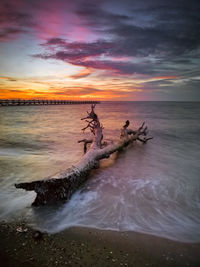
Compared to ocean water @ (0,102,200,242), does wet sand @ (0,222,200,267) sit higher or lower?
higher

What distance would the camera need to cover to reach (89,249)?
106 inches

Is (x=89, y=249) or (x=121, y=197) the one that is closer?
(x=89, y=249)

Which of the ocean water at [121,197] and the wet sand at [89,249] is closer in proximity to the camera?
the wet sand at [89,249]

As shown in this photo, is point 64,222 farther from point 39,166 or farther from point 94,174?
point 39,166

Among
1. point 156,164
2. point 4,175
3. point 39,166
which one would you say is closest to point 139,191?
point 156,164

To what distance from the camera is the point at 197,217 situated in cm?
371

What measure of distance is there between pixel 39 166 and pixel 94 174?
2.26 metres

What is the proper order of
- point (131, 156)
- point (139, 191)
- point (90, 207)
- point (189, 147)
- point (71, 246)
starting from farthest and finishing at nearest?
1. point (189, 147)
2. point (131, 156)
3. point (139, 191)
4. point (90, 207)
5. point (71, 246)

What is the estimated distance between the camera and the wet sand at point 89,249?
96.7 inches

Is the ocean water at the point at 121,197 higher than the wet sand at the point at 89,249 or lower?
lower

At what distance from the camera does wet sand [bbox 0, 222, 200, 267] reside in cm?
246

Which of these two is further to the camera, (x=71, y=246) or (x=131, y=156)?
(x=131, y=156)

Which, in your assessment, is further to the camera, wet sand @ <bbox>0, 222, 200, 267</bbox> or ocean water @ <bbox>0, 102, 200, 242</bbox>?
ocean water @ <bbox>0, 102, 200, 242</bbox>

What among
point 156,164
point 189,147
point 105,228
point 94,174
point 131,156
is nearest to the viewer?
point 105,228
